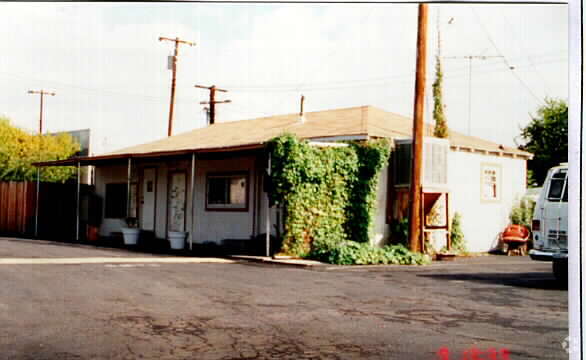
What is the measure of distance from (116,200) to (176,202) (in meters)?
3.79

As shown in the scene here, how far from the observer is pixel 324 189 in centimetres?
1634

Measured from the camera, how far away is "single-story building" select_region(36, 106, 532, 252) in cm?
1756

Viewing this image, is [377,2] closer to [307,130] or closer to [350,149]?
[350,149]

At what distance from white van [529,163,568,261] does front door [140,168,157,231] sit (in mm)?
13118

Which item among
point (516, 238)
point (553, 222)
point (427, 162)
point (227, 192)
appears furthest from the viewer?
point (227, 192)

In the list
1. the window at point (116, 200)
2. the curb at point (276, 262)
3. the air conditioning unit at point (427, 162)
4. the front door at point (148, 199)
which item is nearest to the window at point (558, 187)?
the curb at point (276, 262)

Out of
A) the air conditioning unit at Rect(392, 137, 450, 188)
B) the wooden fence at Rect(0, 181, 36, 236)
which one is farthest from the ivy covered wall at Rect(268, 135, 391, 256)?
the wooden fence at Rect(0, 181, 36, 236)

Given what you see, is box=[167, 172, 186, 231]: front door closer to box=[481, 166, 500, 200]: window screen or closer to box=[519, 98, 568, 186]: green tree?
box=[481, 166, 500, 200]: window screen

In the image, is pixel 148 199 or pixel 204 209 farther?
pixel 148 199

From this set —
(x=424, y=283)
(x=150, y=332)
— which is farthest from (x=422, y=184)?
(x=150, y=332)

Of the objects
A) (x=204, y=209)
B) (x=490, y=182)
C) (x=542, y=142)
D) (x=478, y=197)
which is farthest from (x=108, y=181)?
(x=542, y=142)

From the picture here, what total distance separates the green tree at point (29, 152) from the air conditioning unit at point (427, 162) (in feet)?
54.5
